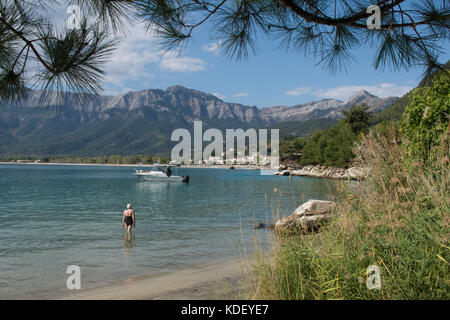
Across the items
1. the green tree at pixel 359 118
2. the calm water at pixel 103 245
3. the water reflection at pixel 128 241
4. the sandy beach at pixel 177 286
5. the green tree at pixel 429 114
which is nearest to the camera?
the sandy beach at pixel 177 286

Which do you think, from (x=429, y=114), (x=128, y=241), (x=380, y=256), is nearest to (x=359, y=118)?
(x=429, y=114)

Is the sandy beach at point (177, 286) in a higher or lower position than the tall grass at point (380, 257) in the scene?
lower

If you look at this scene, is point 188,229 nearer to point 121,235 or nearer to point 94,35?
point 121,235

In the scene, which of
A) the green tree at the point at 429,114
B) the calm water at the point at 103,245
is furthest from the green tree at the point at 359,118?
the green tree at the point at 429,114

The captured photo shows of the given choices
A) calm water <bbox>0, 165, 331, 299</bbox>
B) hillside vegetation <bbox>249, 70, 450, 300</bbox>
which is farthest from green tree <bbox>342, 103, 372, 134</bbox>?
hillside vegetation <bbox>249, 70, 450, 300</bbox>

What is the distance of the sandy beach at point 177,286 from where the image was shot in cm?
606

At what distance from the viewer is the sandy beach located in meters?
6.06

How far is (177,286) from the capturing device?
6766mm

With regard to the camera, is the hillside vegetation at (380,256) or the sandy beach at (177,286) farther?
the sandy beach at (177,286)

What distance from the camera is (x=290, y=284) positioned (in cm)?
347

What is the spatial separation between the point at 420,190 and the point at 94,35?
399cm

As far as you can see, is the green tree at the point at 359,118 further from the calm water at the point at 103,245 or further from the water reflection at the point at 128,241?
the water reflection at the point at 128,241
